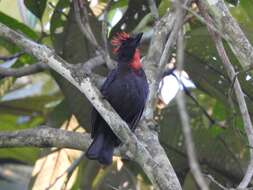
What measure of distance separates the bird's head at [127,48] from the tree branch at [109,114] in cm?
102

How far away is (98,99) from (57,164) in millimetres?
1709

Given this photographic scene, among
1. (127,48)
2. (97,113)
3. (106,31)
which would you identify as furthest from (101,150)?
(127,48)

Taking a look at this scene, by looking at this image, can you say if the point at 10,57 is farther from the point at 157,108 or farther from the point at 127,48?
the point at 157,108

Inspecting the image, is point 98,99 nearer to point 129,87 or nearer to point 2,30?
point 2,30

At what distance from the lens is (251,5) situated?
4156mm

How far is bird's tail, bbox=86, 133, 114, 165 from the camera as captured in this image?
370 centimetres

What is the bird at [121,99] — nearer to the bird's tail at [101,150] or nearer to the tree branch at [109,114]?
the bird's tail at [101,150]

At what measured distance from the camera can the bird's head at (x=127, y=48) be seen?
4227mm

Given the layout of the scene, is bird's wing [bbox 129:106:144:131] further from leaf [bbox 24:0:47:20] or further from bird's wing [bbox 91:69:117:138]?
leaf [bbox 24:0:47:20]

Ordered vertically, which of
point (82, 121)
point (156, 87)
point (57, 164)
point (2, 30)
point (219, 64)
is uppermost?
point (2, 30)

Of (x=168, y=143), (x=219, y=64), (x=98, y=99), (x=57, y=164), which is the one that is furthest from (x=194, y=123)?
(x=98, y=99)

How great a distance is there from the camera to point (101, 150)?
3.76 metres

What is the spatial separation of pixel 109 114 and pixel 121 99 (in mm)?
925

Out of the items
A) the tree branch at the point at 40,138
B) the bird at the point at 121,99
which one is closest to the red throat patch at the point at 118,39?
the bird at the point at 121,99
